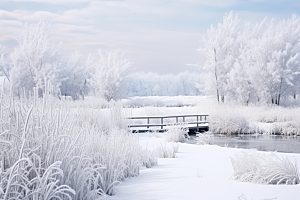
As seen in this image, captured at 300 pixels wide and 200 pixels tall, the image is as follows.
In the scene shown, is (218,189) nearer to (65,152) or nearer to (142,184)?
(142,184)


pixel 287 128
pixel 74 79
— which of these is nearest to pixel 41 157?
pixel 287 128

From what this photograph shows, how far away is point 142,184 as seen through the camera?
4.29 meters

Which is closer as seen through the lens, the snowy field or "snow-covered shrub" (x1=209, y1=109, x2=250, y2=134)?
the snowy field

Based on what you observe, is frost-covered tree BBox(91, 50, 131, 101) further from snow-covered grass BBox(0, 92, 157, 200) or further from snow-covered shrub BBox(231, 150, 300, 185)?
snow-covered grass BBox(0, 92, 157, 200)

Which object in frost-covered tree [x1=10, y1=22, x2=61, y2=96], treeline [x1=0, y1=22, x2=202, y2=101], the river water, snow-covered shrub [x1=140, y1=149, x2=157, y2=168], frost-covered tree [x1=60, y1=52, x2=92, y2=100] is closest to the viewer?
snow-covered shrub [x1=140, y1=149, x2=157, y2=168]

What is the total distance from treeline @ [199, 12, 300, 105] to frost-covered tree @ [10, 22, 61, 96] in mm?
13107

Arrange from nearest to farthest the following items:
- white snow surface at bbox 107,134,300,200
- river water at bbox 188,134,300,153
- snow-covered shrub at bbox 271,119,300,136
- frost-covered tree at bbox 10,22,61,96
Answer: white snow surface at bbox 107,134,300,200 → river water at bbox 188,134,300,153 → snow-covered shrub at bbox 271,119,300,136 → frost-covered tree at bbox 10,22,61,96

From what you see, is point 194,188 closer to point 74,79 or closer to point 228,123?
point 228,123

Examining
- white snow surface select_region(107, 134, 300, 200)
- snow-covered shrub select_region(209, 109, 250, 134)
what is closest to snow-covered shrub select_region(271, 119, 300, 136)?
snow-covered shrub select_region(209, 109, 250, 134)

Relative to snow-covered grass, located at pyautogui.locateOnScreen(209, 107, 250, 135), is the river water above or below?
below

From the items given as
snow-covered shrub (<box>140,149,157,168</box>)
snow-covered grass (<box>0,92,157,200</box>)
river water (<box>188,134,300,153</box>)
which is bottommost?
river water (<box>188,134,300,153</box>)

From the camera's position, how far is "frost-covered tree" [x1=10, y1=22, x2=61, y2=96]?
26.8 meters

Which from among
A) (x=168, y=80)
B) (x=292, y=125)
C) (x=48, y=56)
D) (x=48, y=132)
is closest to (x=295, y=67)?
(x=292, y=125)

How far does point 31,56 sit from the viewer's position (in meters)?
27.7
